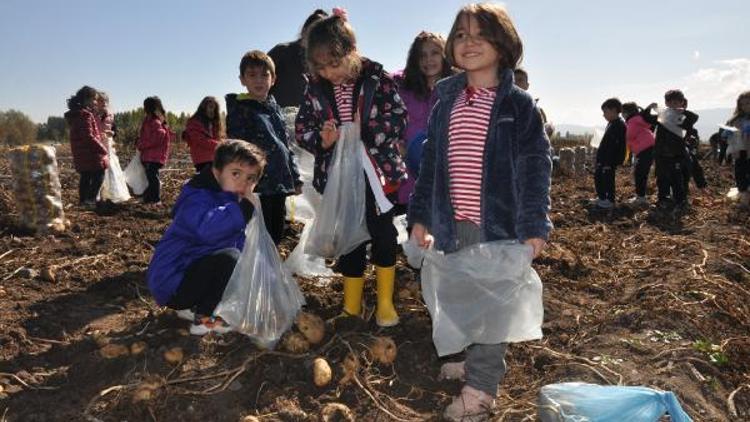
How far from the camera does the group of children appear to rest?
6609mm

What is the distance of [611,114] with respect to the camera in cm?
693

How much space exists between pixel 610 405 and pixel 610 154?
6.01 m

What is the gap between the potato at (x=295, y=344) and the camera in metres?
2.49

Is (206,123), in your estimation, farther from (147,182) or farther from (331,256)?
(331,256)

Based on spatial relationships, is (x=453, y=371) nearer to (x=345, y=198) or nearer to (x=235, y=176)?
(x=345, y=198)

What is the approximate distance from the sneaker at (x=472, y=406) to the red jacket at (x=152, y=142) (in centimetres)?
542

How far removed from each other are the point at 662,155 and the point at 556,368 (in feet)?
17.7

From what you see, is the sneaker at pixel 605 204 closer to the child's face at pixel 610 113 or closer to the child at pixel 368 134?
the child's face at pixel 610 113

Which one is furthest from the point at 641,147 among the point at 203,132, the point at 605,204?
the point at 203,132

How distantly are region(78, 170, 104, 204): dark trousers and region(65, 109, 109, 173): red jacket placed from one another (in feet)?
0.49

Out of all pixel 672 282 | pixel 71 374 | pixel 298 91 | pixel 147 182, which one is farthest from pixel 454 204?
pixel 147 182

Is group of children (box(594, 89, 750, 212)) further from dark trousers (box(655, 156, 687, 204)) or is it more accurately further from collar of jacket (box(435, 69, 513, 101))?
collar of jacket (box(435, 69, 513, 101))

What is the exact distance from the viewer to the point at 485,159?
1.97 metres

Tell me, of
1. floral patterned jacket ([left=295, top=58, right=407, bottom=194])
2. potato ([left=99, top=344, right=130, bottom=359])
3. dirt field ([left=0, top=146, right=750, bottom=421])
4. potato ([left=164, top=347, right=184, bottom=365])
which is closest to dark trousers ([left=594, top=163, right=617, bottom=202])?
dirt field ([left=0, top=146, right=750, bottom=421])
